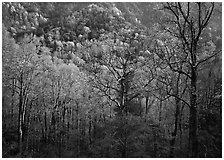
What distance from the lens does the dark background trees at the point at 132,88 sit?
8.08 meters

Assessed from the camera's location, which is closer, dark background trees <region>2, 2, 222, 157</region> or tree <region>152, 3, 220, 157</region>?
tree <region>152, 3, 220, 157</region>

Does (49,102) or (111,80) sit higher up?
(111,80)

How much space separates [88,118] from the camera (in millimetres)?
24906

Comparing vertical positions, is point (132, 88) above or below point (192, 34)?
below

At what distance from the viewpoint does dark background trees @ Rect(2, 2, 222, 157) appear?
318 inches

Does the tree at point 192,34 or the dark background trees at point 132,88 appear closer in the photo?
the tree at point 192,34

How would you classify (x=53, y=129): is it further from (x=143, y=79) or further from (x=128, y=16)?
(x=128, y=16)

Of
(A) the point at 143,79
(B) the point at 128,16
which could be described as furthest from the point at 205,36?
(B) the point at 128,16

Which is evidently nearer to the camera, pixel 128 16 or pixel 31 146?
pixel 31 146

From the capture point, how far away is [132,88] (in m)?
13.0

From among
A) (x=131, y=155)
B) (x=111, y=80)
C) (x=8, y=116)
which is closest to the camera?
(x=131, y=155)

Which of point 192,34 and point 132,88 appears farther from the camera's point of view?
point 132,88

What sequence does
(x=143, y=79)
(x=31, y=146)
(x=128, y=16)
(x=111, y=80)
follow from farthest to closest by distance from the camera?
(x=128, y=16) < (x=31, y=146) < (x=111, y=80) < (x=143, y=79)

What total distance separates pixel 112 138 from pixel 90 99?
475 inches
